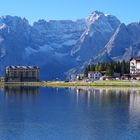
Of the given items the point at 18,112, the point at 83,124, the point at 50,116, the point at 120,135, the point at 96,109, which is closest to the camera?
the point at 120,135

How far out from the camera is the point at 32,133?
2916 inches

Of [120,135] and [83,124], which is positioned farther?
[83,124]

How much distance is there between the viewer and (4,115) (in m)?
97.1

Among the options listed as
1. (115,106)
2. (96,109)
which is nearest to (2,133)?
(96,109)

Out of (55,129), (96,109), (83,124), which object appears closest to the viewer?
(55,129)

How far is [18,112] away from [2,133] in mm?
29386

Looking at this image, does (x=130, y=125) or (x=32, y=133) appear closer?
(x=32, y=133)

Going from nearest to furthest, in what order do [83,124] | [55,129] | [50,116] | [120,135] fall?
[120,135]
[55,129]
[83,124]
[50,116]

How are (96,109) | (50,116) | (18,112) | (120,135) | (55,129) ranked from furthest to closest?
1. (96,109)
2. (18,112)
3. (50,116)
4. (55,129)
5. (120,135)

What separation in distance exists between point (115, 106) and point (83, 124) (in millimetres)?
34670

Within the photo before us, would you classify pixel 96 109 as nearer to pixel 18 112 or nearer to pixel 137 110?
pixel 137 110

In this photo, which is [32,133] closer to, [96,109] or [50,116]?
[50,116]

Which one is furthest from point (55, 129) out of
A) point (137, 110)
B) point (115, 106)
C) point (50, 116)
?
point (115, 106)

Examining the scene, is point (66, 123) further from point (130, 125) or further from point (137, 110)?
point (137, 110)
